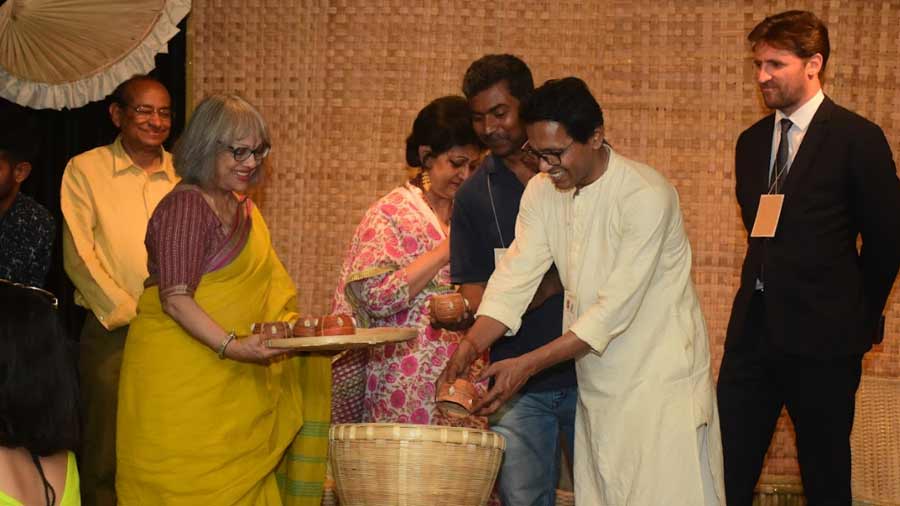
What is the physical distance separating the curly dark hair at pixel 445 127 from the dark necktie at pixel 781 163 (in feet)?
3.41

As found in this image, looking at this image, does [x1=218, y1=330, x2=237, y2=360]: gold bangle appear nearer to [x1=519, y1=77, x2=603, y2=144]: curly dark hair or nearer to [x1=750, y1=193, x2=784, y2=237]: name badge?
[x1=519, y1=77, x2=603, y2=144]: curly dark hair


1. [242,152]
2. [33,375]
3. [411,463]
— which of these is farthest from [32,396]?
[242,152]

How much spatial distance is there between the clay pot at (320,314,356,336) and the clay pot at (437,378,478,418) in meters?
0.46

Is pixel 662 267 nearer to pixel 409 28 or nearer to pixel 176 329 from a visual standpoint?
pixel 176 329

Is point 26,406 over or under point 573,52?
under

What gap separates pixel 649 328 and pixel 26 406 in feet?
5.63

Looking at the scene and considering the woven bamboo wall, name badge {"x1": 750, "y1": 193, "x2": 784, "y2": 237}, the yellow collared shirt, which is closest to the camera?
name badge {"x1": 750, "y1": 193, "x2": 784, "y2": 237}

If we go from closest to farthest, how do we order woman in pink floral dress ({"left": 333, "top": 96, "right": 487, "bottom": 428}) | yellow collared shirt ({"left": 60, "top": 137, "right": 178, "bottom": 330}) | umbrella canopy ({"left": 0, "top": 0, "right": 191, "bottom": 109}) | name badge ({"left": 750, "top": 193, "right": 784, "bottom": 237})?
name badge ({"left": 750, "top": 193, "right": 784, "bottom": 237}) < woman in pink floral dress ({"left": 333, "top": 96, "right": 487, "bottom": 428}) < yellow collared shirt ({"left": 60, "top": 137, "right": 178, "bottom": 330}) < umbrella canopy ({"left": 0, "top": 0, "right": 191, "bottom": 109})

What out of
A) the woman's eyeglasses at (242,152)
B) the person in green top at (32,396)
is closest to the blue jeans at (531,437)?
the woman's eyeglasses at (242,152)

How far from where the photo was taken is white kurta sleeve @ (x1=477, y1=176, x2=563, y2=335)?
373 centimetres

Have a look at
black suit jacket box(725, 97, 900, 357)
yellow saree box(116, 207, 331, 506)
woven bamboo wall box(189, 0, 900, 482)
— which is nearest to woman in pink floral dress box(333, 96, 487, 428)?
yellow saree box(116, 207, 331, 506)

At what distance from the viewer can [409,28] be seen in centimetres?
563

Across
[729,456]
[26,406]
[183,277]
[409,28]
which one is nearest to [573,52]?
[409,28]

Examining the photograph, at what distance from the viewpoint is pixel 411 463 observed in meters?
3.40
